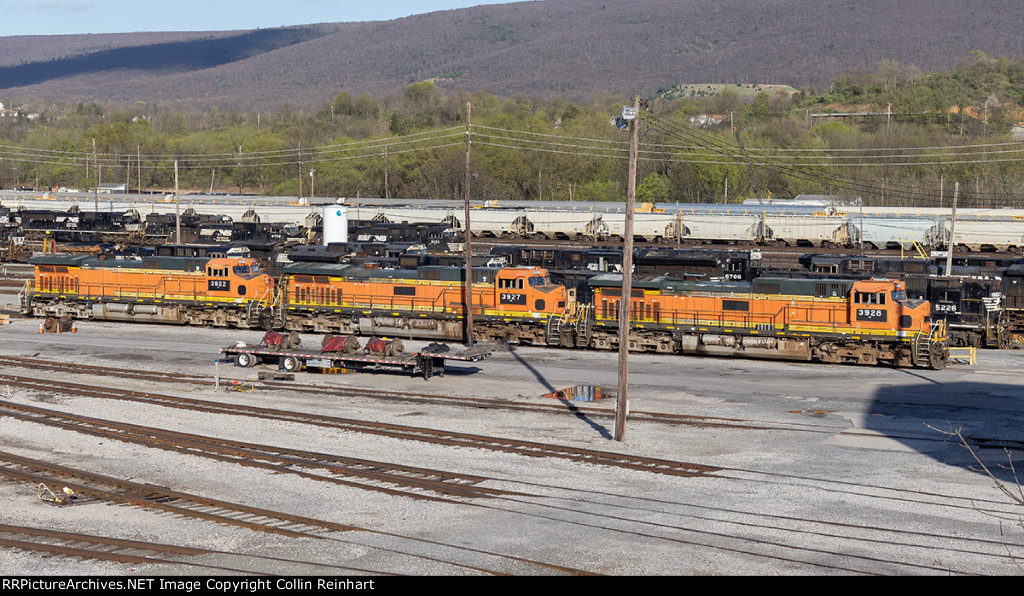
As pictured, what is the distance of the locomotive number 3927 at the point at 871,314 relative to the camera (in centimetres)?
3300

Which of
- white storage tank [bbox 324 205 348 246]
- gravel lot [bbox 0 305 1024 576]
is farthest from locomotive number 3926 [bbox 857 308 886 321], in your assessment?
white storage tank [bbox 324 205 348 246]

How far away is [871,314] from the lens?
109 ft

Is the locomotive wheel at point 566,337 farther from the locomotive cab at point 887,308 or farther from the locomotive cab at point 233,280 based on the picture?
the locomotive cab at point 233,280

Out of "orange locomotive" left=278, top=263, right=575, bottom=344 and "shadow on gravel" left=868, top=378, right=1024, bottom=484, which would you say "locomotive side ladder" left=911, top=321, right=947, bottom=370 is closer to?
"shadow on gravel" left=868, top=378, right=1024, bottom=484

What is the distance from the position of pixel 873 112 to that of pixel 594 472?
14341 centimetres

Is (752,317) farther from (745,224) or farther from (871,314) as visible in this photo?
(745,224)

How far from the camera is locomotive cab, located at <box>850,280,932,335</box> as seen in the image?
32781 mm

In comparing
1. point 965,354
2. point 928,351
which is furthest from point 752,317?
point 965,354

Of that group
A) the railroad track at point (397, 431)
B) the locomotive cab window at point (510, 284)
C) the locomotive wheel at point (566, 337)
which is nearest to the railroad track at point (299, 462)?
the railroad track at point (397, 431)

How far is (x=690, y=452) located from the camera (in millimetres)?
21891

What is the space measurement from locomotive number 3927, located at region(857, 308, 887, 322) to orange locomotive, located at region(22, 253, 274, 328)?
80.6ft

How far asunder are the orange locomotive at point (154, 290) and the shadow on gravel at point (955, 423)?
2665cm

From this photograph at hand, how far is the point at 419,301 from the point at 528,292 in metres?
4.72

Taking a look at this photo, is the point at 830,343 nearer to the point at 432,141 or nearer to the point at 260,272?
the point at 260,272
